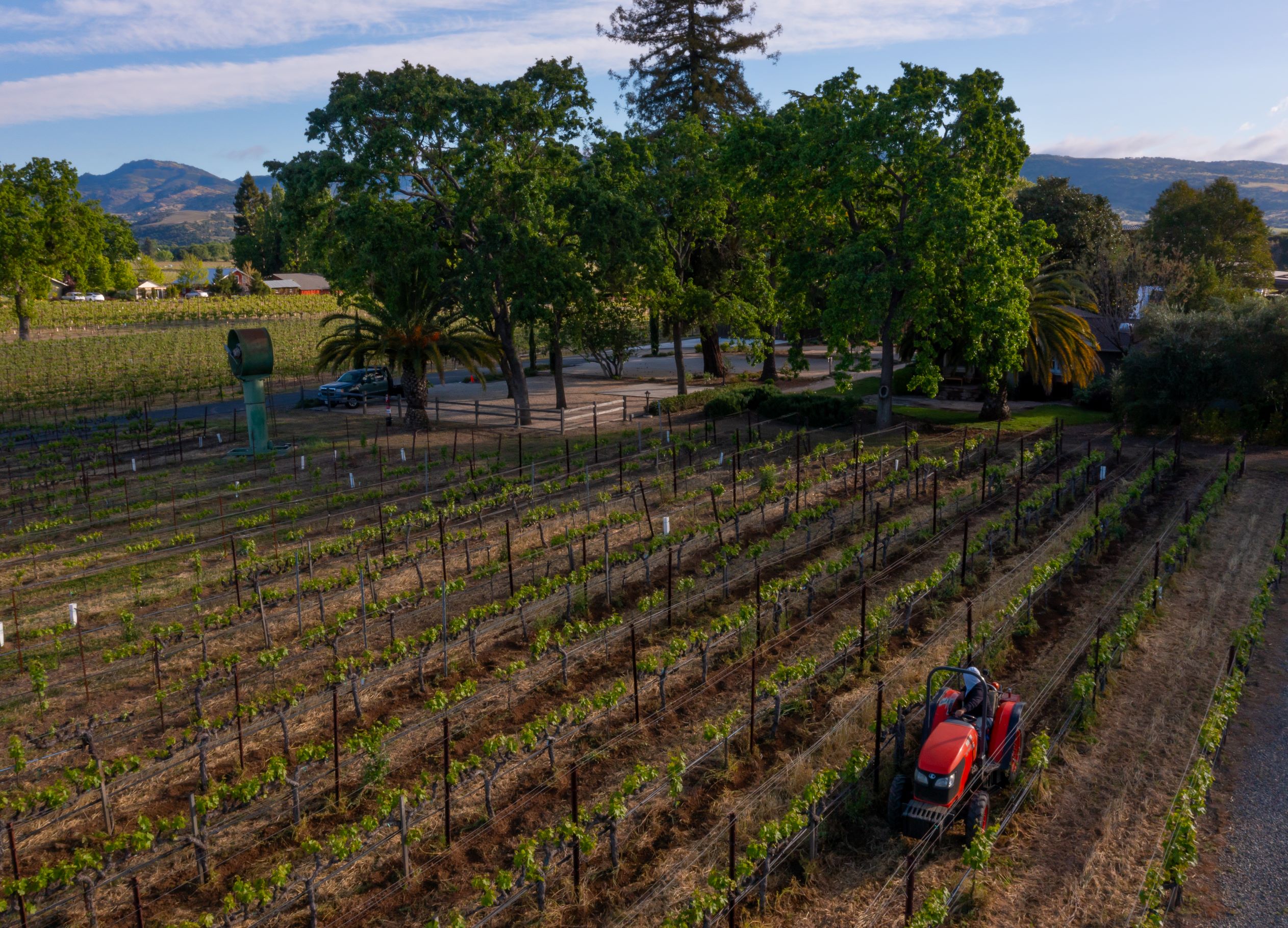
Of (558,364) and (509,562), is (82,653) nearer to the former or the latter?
(509,562)

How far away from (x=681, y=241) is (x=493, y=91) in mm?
9885

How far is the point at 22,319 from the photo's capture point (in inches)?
2697

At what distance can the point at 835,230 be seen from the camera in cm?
2997

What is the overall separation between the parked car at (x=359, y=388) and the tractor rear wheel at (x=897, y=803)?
101 feet

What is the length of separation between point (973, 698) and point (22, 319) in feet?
249

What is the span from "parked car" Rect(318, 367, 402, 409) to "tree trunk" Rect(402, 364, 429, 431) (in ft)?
18.1

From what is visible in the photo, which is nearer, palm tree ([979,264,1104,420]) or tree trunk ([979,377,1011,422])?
palm tree ([979,264,1104,420])

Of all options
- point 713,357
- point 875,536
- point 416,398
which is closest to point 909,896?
point 875,536

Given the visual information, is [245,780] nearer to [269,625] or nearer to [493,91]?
[269,625]

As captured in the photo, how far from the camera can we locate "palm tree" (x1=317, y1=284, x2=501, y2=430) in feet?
104

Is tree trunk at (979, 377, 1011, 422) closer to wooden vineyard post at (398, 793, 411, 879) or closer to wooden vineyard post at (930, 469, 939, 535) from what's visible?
wooden vineyard post at (930, 469, 939, 535)

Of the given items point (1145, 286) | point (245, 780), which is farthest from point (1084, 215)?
point (245, 780)

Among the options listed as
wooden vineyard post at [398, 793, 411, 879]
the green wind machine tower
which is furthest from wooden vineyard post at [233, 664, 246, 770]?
the green wind machine tower

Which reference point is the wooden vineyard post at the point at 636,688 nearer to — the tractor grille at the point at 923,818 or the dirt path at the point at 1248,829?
the tractor grille at the point at 923,818
